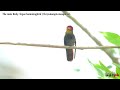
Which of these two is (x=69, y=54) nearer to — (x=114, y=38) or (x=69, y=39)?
(x=69, y=39)

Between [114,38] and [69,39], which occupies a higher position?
[69,39]

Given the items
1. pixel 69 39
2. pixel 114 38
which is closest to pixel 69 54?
pixel 69 39

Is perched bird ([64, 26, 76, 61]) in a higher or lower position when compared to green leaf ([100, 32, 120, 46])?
higher

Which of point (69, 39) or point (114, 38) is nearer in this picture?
point (114, 38)

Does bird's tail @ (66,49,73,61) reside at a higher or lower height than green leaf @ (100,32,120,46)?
higher

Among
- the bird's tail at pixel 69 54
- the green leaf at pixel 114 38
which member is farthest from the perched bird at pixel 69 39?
the green leaf at pixel 114 38

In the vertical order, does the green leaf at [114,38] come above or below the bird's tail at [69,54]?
below

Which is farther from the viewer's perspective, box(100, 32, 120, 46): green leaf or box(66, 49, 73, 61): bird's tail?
box(66, 49, 73, 61): bird's tail

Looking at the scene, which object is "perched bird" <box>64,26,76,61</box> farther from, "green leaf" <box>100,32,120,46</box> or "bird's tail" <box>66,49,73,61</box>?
"green leaf" <box>100,32,120,46</box>

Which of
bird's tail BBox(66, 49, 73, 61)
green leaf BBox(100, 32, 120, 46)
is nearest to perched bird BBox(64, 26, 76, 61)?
bird's tail BBox(66, 49, 73, 61)

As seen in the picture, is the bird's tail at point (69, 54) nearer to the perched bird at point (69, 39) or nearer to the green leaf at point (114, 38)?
the perched bird at point (69, 39)

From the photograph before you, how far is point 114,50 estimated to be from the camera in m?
0.87
